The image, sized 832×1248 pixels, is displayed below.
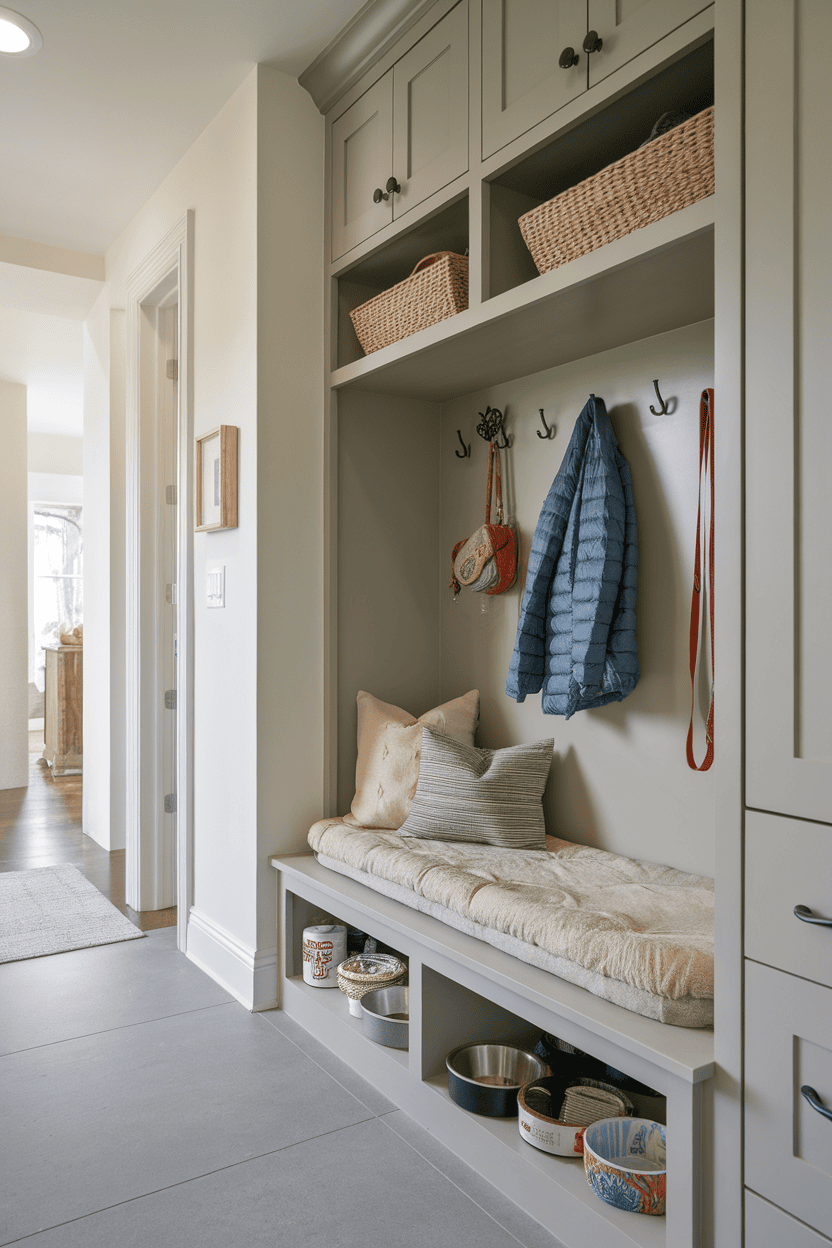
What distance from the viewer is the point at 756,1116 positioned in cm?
122

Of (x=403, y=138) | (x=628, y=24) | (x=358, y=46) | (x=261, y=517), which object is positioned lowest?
(x=261, y=517)

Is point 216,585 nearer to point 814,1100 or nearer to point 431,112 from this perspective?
point 431,112

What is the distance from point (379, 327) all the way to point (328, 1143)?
1.92 m

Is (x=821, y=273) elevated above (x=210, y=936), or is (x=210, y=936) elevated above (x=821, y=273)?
(x=821, y=273)

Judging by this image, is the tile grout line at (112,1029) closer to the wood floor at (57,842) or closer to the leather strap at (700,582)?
the wood floor at (57,842)

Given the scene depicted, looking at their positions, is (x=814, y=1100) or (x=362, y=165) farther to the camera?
(x=362, y=165)

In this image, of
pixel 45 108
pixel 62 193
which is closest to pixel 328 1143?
pixel 45 108

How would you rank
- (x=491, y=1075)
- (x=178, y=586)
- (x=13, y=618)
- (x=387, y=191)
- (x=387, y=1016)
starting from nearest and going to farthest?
(x=491, y=1075), (x=387, y=1016), (x=387, y=191), (x=178, y=586), (x=13, y=618)

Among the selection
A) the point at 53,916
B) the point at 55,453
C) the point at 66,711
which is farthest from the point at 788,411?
the point at 55,453

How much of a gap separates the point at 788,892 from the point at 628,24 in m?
1.47

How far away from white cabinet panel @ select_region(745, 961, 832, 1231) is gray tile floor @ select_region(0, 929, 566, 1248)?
490 mm

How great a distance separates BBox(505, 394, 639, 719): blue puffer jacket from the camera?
1987mm

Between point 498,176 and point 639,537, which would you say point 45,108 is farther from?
point 639,537

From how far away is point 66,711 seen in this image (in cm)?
602
